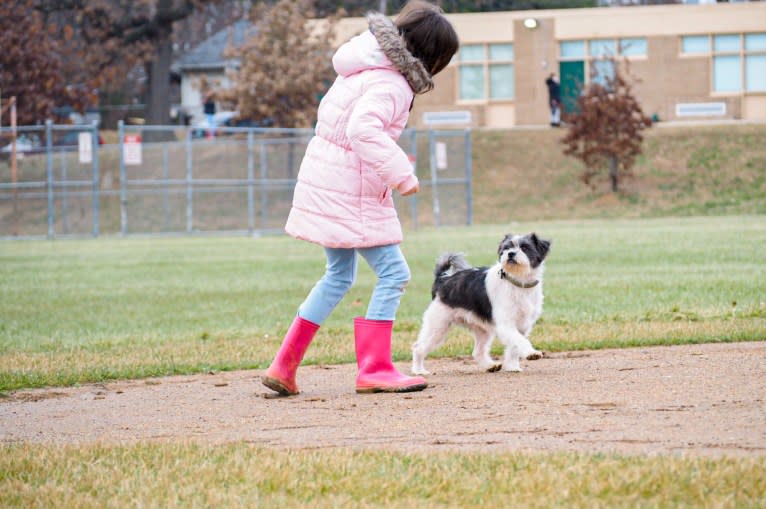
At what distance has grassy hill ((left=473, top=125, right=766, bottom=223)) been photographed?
38344mm

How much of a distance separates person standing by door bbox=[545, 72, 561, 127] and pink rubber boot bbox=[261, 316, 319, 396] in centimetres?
3899

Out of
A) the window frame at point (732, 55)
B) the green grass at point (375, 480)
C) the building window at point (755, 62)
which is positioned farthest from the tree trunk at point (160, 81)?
the green grass at point (375, 480)

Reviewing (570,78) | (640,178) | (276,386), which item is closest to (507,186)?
(640,178)

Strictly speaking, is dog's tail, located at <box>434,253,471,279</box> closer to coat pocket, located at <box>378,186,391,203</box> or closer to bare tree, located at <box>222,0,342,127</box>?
coat pocket, located at <box>378,186,391,203</box>

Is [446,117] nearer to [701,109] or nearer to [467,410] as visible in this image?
[701,109]

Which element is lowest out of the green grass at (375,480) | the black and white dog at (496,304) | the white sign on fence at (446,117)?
the green grass at (375,480)

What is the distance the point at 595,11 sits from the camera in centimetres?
4775

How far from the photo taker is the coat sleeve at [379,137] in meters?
6.92

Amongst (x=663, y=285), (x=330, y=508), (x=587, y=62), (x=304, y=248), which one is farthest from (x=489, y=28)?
(x=330, y=508)

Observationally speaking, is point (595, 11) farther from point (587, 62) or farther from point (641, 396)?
point (641, 396)

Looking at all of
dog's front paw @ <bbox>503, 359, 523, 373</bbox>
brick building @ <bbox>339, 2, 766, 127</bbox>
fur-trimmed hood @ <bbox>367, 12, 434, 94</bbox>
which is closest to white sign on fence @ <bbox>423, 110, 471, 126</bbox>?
brick building @ <bbox>339, 2, 766, 127</bbox>

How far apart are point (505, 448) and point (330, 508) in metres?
1.19

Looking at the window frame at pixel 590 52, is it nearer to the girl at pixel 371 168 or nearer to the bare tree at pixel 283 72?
the bare tree at pixel 283 72

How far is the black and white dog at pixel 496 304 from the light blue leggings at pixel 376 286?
968mm
